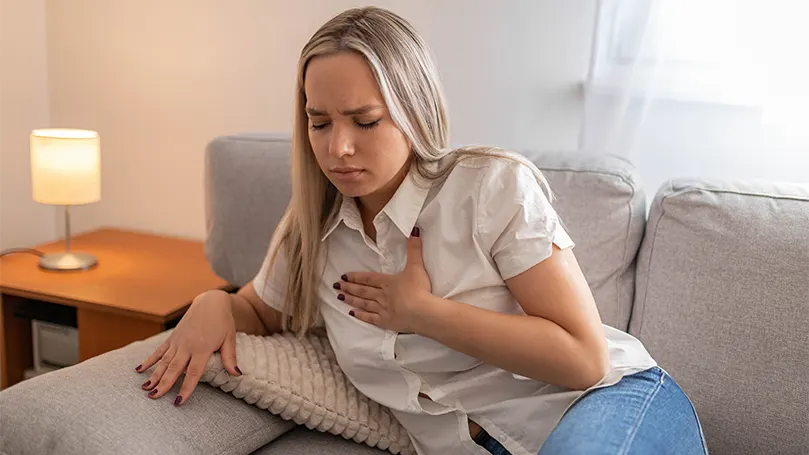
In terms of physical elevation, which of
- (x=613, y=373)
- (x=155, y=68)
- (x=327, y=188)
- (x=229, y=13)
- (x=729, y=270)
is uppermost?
(x=229, y=13)

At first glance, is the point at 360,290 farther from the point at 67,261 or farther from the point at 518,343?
the point at 67,261

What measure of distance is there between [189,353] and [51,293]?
0.76 m

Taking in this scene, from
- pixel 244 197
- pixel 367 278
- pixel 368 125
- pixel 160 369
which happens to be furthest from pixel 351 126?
pixel 244 197

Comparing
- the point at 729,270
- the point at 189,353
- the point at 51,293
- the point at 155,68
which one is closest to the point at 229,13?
the point at 155,68

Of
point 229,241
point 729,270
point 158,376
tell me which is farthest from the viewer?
point 229,241

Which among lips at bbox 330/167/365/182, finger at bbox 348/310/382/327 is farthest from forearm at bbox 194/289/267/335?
lips at bbox 330/167/365/182

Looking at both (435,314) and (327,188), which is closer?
(435,314)

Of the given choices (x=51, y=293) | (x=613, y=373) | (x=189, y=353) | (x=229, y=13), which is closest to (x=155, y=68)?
(x=229, y=13)

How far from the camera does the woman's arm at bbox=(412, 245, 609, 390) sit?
1102mm

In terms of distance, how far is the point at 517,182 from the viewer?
3.88 feet

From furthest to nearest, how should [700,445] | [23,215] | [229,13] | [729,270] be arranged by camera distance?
1. [23,215]
2. [229,13]
3. [729,270]
4. [700,445]

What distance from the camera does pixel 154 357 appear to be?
1.26 m

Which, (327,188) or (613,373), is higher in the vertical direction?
(327,188)

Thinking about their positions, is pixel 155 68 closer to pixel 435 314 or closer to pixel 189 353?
pixel 189 353
